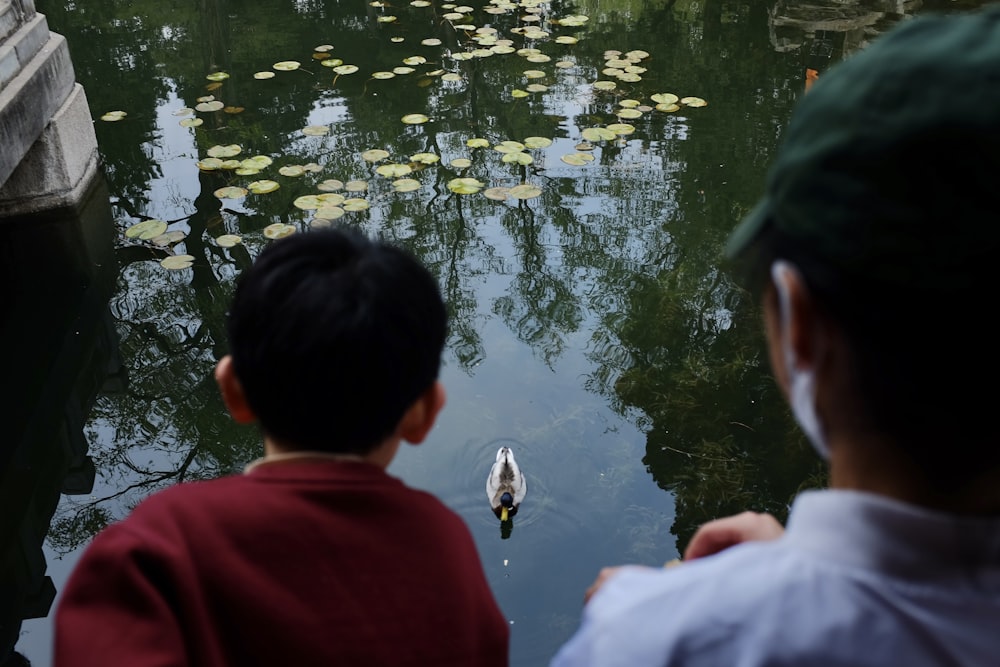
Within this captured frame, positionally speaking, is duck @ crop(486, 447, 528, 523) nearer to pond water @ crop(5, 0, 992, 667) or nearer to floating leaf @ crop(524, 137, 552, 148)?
pond water @ crop(5, 0, 992, 667)

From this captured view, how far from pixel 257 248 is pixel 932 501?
366cm

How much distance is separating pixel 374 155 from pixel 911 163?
425 centimetres

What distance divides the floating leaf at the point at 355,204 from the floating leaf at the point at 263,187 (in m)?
0.43

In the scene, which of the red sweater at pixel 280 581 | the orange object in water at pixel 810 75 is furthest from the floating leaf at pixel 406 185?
the red sweater at pixel 280 581

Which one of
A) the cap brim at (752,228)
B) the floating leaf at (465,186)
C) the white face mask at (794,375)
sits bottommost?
the floating leaf at (465,186)

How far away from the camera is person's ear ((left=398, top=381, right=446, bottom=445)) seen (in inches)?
43.8

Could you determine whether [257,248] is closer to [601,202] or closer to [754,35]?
[601,202]

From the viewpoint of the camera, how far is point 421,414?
113 centimetres

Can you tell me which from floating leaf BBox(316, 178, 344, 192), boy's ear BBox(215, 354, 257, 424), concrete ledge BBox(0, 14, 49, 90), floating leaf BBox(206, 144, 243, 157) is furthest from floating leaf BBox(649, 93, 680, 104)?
boy's ear BBox(215, 354, 257, 424)

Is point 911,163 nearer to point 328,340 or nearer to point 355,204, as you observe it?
point 328,340

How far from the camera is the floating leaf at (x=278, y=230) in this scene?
13.0 ft

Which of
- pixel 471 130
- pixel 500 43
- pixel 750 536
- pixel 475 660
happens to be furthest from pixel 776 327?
pixel 500 43

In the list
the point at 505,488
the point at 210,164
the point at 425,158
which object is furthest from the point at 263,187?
the point at 505,488

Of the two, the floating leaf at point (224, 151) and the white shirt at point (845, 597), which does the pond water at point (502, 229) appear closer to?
the floating leaf at point (224, 151)
